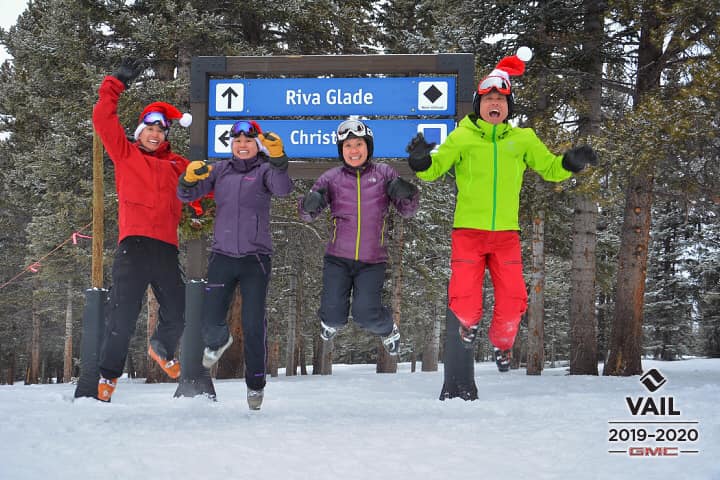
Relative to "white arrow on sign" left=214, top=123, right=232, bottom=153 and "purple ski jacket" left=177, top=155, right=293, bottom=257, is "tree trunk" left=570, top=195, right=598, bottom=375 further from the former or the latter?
"purple ski jacket" left=177, top=155, right=293, bottom=257

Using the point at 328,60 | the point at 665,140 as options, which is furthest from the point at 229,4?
the point at 665,140

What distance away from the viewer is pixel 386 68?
734 cm

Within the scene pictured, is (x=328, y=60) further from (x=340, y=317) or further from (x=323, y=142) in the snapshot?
(x=340, y=317)

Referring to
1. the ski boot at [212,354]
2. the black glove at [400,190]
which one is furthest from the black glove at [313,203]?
the ski boot at [212,354]

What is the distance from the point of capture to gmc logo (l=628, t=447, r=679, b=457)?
409 centimetres

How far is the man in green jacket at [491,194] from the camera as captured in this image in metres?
5.41

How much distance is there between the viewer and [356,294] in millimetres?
5711

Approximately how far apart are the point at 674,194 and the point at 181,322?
9.67 m

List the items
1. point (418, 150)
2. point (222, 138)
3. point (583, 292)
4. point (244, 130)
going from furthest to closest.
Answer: point (583, 292) < point (222, 138) < point (244, 130) < point (418, 150)

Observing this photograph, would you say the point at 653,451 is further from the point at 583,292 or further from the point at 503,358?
the point at 583,292

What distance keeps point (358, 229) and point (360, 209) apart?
167 millimetres

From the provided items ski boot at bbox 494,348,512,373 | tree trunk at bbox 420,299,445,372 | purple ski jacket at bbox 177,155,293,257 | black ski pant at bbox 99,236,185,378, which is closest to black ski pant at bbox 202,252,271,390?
purple ski jacket at bbox 177,155,293,257

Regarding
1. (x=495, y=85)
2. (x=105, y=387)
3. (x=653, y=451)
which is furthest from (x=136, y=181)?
(x=653, y=451)

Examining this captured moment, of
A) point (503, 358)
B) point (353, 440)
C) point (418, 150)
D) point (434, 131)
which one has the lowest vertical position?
point (353, 440)
